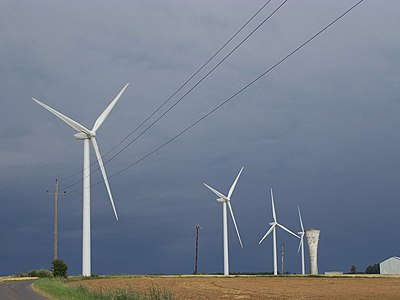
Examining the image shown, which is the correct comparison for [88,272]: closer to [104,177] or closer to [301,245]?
[104,177]

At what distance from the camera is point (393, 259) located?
431 feet

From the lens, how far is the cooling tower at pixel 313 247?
130 m

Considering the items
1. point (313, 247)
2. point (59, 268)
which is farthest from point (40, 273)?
point (313, 247)

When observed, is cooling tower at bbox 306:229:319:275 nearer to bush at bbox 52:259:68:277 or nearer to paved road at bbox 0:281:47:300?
bush at bbox 52:259:68:277

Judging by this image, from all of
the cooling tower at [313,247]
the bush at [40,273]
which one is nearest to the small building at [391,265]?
the cooling tower at [313,247]

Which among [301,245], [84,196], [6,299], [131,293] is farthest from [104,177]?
[301,245]

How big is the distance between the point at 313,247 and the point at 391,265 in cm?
1509

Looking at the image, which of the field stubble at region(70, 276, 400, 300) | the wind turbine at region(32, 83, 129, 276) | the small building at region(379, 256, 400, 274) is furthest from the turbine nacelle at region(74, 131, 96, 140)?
the small building at region(379, 256, 400, 274)

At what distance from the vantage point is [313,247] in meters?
132

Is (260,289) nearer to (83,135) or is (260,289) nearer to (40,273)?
(83,135)

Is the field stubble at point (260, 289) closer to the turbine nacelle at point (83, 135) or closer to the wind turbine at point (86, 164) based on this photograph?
the wind turbine at point (86, 164)

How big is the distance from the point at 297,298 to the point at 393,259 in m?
A: 95.0

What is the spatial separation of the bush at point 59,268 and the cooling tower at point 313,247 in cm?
5355

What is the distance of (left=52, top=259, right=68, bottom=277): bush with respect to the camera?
91875 millimetres
